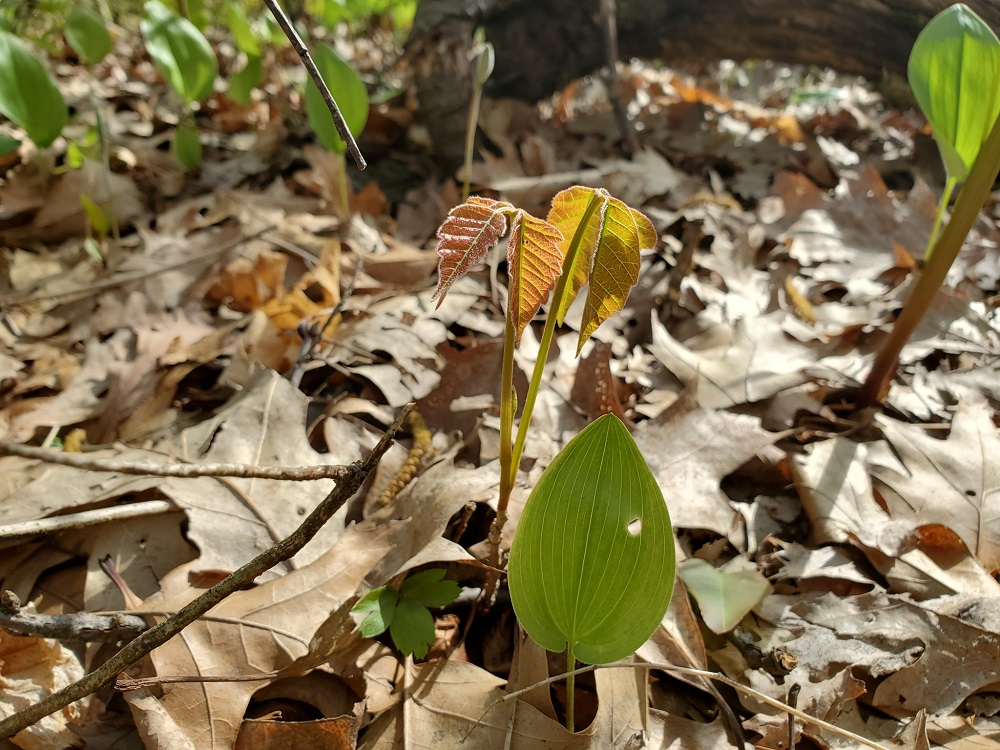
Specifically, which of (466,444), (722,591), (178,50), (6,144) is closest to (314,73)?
(466,444)

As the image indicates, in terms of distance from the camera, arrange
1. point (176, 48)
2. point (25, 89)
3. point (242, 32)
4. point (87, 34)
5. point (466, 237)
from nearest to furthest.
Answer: point (466, 237), point (25, 89), point (176, 48), point (87, 34), point (242, 32)

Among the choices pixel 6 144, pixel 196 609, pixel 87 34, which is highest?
pixel 87 34

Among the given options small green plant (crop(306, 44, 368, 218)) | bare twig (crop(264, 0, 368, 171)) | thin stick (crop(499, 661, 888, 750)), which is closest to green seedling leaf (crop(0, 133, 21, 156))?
small green plant (crop(306, 44, 368, 218))

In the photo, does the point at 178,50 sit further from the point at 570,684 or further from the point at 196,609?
the point at 570,684

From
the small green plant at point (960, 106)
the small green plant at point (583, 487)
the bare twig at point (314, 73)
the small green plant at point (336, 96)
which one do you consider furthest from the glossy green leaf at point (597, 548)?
the small green plant at point (336, 96)

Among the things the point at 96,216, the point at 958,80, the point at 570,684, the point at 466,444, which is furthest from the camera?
the point at 96,216

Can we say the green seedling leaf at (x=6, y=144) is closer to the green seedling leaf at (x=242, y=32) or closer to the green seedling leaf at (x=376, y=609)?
the green seedling leaf at (x=242, y=32)

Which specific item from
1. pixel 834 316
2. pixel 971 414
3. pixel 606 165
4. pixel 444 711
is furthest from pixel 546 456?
pixel 606 165

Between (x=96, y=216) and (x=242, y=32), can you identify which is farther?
(x=242, y=32)
